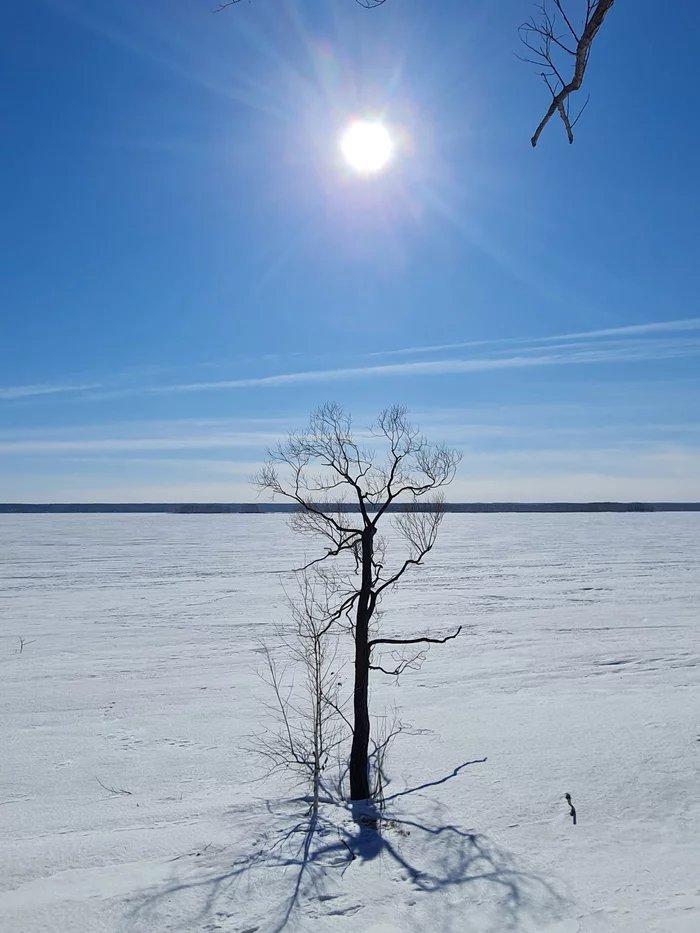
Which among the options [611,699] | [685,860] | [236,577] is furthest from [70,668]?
[236,577]

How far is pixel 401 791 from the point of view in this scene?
26.7 ft

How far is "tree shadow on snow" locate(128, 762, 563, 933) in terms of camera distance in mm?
5422

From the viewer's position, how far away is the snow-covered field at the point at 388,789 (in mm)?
5582

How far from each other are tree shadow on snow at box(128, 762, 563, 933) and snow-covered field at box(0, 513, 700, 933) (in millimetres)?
26

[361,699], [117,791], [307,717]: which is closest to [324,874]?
[361,699]

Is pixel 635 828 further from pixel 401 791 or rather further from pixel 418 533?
pixel 418 533

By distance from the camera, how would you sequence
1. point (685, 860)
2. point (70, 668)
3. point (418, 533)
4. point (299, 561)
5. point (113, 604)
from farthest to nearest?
point (299, 561)
point (113, 604)
point (70, 668)
point (418, 533)
point (685, 860)

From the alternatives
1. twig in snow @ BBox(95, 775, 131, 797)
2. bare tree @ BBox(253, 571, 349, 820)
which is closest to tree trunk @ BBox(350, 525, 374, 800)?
bare tree @ BBox(253, 571, 349, 820)

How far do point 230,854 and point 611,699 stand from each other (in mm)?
7660

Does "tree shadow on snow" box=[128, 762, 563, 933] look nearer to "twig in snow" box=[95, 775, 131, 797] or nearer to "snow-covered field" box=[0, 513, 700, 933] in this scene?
"snow-covered field" box=[0, 513, 700, 933]

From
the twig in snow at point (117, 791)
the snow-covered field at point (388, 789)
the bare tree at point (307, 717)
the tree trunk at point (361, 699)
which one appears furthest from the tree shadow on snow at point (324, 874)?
the twig in snow at point (117, 791)

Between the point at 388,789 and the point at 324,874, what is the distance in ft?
7.34

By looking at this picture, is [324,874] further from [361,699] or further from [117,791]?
[117,791]

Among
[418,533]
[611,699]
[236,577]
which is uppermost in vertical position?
[236,577]
